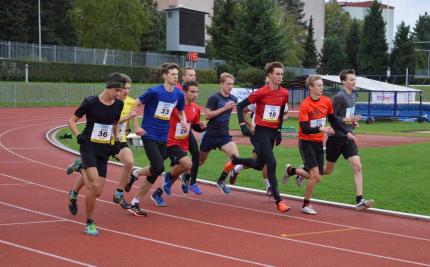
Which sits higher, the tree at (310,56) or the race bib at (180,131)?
the tree at (310,56)

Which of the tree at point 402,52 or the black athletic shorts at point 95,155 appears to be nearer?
the black athletic shorts at point 95,155

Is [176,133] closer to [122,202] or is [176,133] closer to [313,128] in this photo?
[122,202]

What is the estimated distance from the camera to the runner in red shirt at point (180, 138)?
982 cm

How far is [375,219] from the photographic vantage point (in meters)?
9.16

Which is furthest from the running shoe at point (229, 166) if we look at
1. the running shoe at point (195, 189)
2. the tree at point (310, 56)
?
the tree at point (310, 56)

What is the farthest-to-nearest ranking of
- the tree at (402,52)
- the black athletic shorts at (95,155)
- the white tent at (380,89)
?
1. the tree at (402,52)
2. the white tent at (380,89)
3. the black athletic shorts at (95,155)

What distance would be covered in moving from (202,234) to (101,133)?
5.79 ft

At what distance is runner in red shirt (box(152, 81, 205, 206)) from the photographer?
9.82 meters

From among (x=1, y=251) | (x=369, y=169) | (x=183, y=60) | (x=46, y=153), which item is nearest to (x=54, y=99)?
(x=183, y=60)

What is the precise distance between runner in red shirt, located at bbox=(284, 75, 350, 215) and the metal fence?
43.5 m

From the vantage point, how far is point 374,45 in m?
77.1

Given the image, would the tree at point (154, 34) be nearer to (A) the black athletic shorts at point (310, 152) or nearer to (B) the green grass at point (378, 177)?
(B) the green grass at point (378, 177)

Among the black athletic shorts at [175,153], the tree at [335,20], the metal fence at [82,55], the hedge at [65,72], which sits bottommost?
the black athletic shorts at [175,153]

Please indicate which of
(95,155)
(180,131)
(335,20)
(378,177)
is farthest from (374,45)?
(95,155)
